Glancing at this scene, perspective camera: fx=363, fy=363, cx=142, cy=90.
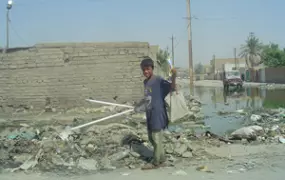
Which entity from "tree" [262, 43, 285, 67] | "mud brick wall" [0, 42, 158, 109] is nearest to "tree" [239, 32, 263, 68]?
"tree" [262, 43, 285, 67]

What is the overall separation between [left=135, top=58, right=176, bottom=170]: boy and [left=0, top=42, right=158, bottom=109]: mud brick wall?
827cm

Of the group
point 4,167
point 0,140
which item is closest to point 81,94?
point 0,140

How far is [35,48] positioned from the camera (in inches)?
565

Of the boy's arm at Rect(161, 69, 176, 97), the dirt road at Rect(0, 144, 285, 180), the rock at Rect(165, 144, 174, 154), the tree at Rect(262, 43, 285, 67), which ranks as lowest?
the dirt road at Rect(0, 144, 285, 180)

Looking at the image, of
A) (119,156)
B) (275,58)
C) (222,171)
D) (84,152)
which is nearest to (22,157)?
(84,152)

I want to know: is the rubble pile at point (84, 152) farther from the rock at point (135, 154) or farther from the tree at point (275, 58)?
the tree at point (275, 58)

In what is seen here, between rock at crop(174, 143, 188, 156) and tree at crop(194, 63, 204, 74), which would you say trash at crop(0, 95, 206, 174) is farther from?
tree at crop(194, 63, 204, 74)

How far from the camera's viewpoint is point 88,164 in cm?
562

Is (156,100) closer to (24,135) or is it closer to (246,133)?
(246,133)

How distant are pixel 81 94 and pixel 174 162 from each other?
8.88 m

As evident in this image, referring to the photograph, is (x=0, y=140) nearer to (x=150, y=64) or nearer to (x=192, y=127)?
(x=150, y=64)

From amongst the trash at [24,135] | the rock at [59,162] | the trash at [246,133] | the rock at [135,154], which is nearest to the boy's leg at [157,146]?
the rock at [135,154]

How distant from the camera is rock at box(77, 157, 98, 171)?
552 centimetres

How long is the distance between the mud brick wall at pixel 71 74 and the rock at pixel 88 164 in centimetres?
803
